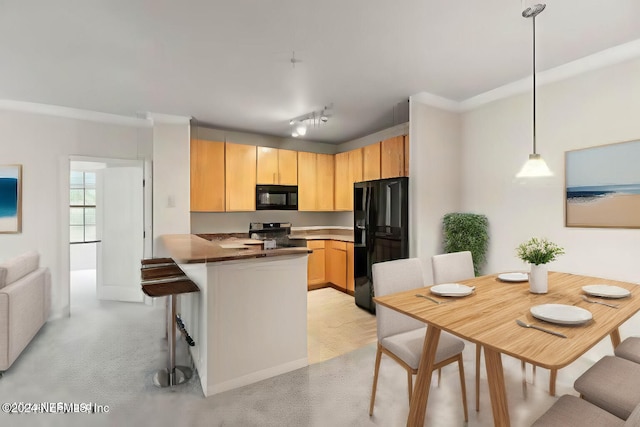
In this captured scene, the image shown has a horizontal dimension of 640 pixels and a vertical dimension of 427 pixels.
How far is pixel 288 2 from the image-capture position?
1880 mm

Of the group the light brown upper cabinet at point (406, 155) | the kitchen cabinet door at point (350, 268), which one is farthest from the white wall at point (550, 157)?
the kitchen cabinet door at point (350, 268)

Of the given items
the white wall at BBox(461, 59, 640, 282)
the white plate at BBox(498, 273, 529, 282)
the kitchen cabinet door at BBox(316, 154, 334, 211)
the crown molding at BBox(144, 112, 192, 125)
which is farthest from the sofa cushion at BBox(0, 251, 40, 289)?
the white wall at BBox(461, 59, 640, 282)

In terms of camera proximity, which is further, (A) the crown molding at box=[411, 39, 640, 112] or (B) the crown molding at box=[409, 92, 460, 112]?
(B) the crown molding at box=[409, 92, 460, 112]

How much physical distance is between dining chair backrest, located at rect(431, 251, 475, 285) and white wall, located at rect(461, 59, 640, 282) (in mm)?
1005

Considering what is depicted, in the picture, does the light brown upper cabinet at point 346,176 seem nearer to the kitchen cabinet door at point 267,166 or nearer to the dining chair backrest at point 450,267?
the kitchen cabinet door at point 267,166

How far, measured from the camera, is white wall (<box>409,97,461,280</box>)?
335cm

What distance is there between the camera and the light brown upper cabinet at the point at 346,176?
474 centimetres

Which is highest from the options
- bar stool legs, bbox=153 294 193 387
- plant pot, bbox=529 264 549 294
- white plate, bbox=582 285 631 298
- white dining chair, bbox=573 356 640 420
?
plant pot, bbox=529 264 549 294

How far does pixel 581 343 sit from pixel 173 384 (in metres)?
2.46

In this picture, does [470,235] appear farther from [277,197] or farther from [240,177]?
[240,177]

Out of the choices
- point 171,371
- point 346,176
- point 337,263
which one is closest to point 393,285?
point 171,371

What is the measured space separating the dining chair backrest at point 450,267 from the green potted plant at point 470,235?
838 millimetres

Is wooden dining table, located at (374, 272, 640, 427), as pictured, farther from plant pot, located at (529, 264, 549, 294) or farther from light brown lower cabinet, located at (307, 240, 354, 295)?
light brown lower cabinet, located at (307, 240, 354, 295)

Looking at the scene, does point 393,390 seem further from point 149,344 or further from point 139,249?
point 139,249
